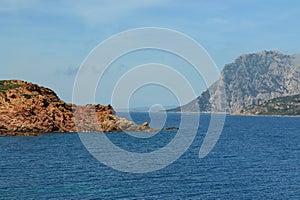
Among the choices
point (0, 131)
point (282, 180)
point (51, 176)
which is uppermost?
point (0, 131)

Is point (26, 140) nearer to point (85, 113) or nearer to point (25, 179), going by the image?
point (85, 113)

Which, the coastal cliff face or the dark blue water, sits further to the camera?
the coastal cliff face

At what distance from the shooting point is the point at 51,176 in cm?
8156

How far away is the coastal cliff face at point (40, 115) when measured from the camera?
177125mm

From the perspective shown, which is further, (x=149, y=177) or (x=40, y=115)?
(x=40, y=115)

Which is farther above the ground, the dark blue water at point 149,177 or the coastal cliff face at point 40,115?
the coastal cliff face at point 40,115

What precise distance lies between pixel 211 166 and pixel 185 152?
29.2 meters

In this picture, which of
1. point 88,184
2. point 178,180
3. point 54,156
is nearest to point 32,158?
point 54,156

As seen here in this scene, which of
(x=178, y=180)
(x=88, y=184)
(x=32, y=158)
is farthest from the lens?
(x=32, y=158)

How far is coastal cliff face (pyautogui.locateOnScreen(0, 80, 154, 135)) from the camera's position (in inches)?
6973

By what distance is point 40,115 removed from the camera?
600ft

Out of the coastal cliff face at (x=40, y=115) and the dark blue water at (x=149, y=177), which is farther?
the coastal cliff face at (x=40, y=115)

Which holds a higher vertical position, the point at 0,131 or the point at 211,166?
the point at 0,131

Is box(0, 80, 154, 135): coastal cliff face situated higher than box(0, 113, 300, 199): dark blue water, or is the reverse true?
box(0, 80, 154, 135): coastal cliff face
